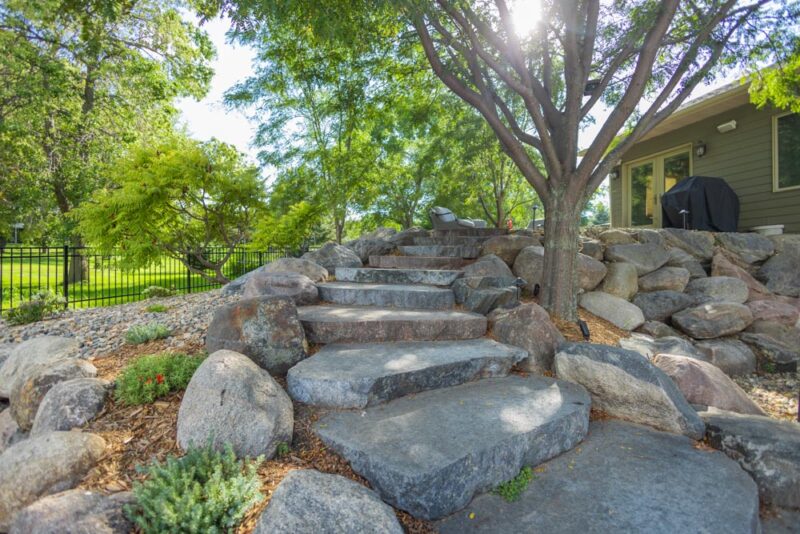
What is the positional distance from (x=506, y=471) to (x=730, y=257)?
6529 millimetres

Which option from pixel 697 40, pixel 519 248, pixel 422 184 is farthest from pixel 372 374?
pixel 422 184

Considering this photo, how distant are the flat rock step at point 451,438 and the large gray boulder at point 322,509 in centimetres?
15

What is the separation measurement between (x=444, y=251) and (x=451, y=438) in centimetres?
403

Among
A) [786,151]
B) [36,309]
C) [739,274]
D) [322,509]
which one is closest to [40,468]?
[322,509]

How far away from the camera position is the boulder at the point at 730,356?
4.70m

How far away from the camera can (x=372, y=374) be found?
233 cm

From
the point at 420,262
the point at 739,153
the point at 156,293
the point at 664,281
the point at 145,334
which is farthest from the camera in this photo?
the point at 739,153

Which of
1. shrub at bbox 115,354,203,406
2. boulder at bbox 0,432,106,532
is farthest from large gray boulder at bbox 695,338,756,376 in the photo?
boulder at bbox 0,432,106,532

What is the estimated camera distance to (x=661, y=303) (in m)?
5.33

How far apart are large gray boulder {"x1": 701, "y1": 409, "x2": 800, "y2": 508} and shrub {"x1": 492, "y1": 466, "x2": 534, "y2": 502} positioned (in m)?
1.18

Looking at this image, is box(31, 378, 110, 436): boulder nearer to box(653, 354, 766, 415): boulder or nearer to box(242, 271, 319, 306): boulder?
box(242, 271, 319, 306): boulder

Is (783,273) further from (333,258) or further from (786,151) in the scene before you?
(333,258)

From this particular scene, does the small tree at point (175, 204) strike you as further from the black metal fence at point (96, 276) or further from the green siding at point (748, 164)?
the green siding at point (748, 164)

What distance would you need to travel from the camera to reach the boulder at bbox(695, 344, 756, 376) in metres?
4.70
